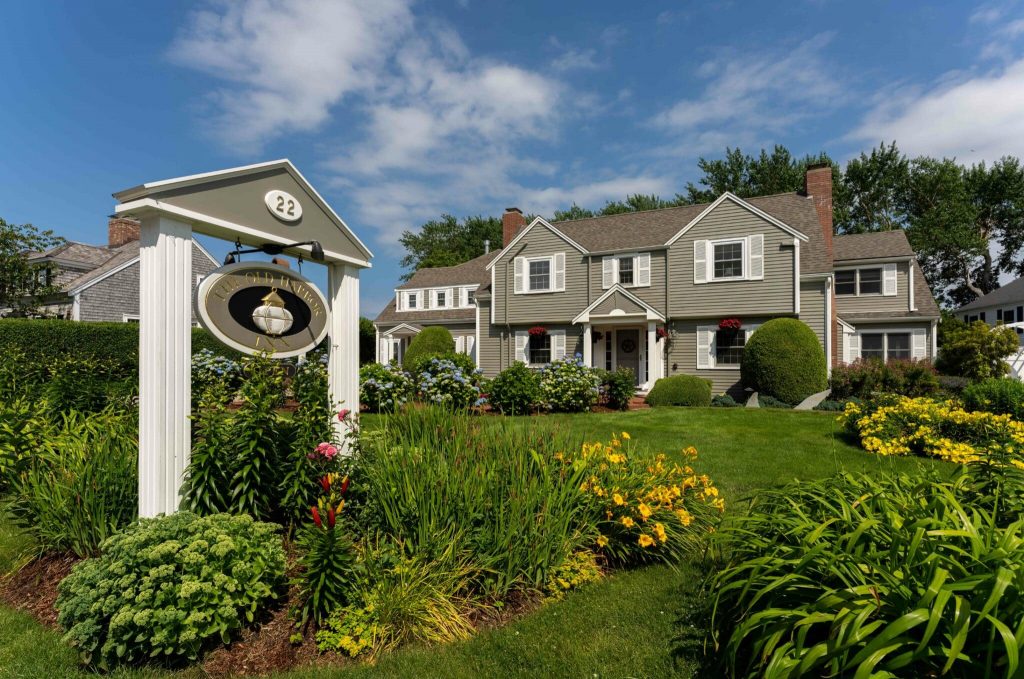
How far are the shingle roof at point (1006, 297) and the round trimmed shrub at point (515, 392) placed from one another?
3302 centimetres

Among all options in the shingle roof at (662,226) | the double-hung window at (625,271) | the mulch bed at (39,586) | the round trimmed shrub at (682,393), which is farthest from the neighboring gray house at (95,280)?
the mulch bed at (39,586)

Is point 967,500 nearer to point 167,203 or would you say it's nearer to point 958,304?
point 167,203

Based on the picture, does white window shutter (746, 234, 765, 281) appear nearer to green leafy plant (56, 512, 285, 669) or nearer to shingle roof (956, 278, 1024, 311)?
green leafy plant (56, 512, 285, 669)

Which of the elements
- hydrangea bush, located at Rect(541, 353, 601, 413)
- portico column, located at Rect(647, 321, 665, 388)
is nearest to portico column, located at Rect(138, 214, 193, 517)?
hydrangea bush, located at Rect(541, 353, 601, 413)

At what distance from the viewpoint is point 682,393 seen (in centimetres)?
1481

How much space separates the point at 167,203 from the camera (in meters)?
3.70

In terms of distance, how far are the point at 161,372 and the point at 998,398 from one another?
12270 millimetres

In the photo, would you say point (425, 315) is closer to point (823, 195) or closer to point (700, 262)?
point (700, 262)

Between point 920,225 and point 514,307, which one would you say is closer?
point 514,307

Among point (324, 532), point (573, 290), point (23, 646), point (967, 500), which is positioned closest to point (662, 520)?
point (967, 500)

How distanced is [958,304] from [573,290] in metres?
35.2

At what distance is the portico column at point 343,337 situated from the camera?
16.5 feet

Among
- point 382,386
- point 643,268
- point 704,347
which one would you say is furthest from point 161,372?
point 643,268

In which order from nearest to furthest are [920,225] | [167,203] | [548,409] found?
[167,203] < [548,409] < [920,225]
